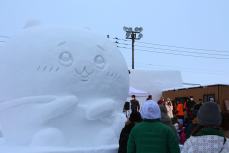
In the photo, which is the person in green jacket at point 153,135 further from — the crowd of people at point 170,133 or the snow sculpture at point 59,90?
the snow sculpture at point 59,90

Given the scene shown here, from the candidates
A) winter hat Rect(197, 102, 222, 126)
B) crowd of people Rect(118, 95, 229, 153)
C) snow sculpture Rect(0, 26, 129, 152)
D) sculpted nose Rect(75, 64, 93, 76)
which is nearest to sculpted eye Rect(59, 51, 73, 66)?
snow sculpture Rect(0, 26, 129, 152)

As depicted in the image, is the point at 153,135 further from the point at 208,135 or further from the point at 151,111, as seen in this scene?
the point at 208,135

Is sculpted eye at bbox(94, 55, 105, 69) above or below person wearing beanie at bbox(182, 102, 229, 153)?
above

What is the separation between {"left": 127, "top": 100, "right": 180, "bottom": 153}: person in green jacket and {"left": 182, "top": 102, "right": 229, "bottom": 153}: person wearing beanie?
949mm

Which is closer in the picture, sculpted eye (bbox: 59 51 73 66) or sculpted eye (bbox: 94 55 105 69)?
sculpted eye (bbox: 59 51 73 66)

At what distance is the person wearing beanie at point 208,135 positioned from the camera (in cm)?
389

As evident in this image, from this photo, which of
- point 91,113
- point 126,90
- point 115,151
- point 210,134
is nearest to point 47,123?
point 91,113

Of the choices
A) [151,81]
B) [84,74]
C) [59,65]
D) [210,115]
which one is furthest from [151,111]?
[151,81]

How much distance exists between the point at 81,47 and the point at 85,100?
95 centimetres

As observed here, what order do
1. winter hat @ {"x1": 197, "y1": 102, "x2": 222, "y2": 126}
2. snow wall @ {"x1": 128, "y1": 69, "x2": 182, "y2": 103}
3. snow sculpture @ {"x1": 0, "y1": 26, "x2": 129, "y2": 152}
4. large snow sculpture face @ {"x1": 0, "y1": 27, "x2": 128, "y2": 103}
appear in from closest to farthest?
winter hat @ {"x1": 197, "y1": 102, "x2": 222, "y2": 126} < snow sculpture @ {"x1": 0, "y1": 26, "x2": 129, "y2": 152} < large snow sculpture face @ {"x1": 0, "y1": 27, "x2": 128, "y2": 103} < snow wall @ {"x1": 128, "y1": 69, "x2": 182, "y2": 103}

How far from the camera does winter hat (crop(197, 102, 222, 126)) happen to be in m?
4.01

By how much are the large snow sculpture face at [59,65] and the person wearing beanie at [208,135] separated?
13.0ft

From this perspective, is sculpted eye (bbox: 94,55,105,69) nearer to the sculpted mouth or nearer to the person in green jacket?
the sculpted mouth

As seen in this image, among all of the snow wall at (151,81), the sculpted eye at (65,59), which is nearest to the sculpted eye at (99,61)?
the sculpted eye at (65,59)
